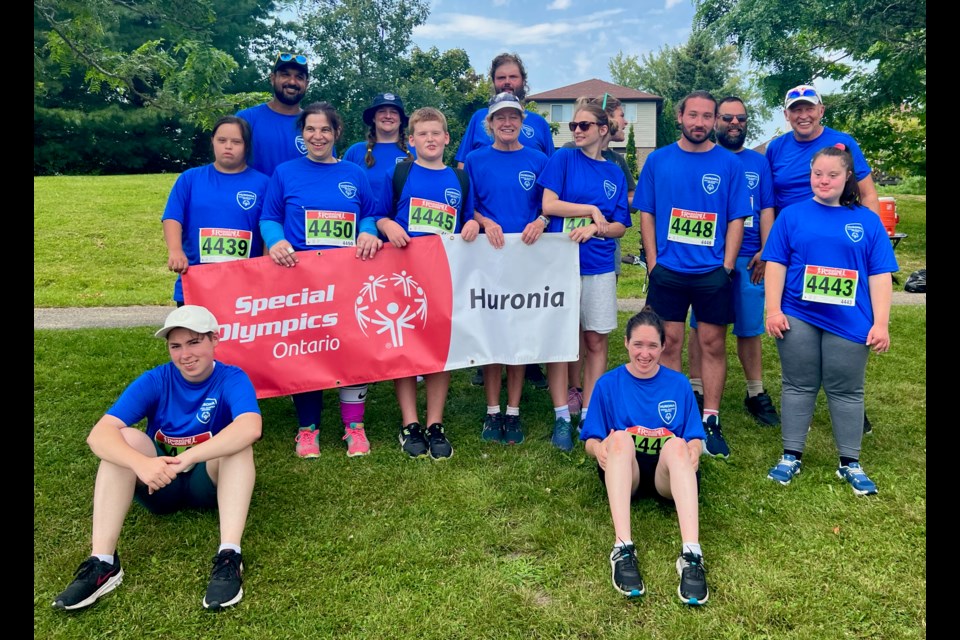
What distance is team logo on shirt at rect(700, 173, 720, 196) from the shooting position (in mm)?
4539

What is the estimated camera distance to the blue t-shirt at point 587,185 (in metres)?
4.66

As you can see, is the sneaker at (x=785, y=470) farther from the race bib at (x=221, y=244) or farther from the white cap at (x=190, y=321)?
the race bib at (x=221, y=244)

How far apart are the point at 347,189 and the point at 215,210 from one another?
34.6 inches

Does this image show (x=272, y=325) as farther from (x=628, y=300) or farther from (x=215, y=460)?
(x=628, y=300)

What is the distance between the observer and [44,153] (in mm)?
25906

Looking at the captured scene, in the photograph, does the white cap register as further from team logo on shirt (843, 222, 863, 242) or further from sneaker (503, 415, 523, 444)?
team logo on shirt (843, 222, 863, 242)

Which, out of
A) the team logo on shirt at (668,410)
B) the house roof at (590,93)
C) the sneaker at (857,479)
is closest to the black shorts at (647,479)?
the team logo on shirt at (668,410)

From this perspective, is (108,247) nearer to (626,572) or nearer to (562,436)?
(562,436)

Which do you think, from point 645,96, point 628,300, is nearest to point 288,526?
point 628,300

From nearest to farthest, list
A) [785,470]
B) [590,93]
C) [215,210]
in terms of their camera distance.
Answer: [785,470]
[215,210]
[590,93]

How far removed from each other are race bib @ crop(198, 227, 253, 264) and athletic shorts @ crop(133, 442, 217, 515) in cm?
145

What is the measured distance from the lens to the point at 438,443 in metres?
4.62

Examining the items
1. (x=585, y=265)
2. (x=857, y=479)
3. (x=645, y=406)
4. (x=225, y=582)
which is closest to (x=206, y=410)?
(x=225, y=582)

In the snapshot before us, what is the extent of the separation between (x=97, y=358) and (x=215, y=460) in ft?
14.3
